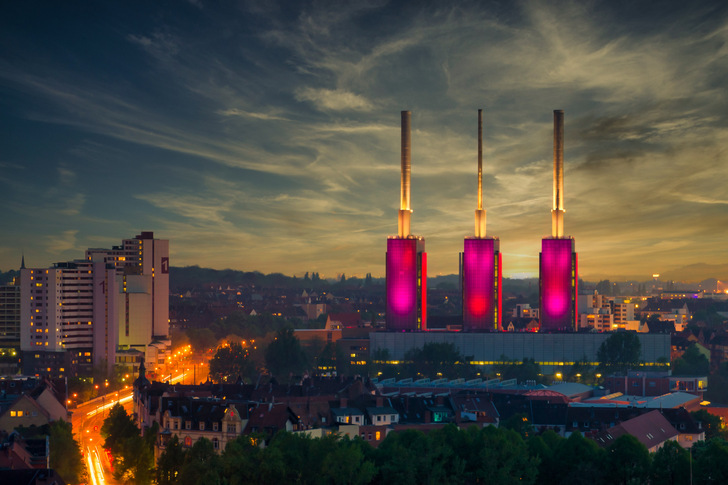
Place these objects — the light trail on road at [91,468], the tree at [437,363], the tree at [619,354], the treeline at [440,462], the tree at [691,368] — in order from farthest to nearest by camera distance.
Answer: the tree at [619,354] < the tree at [437,363] < the tree at [691,368] < the light trail on road at [91,468] < the treeline at [440,462]

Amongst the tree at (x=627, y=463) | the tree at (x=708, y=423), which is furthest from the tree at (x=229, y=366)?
the tree at (x=627, y=463)

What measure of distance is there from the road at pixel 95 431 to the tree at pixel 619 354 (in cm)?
7126

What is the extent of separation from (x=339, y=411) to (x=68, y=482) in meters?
24.1

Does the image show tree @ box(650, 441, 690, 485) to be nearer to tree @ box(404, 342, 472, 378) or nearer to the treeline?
the treeline

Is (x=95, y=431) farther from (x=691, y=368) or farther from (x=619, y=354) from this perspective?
(x=691, y=368)

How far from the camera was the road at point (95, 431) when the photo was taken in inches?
3806

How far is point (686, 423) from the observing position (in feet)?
362

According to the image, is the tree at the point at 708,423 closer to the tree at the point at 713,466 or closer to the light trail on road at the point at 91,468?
the tree at the point at 713,466

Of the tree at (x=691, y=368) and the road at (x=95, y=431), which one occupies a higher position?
the tree at (x=691, y=368)

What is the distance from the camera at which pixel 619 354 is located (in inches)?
7795

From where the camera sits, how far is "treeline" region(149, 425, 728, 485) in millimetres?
76938

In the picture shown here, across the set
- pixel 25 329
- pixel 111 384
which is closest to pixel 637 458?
pixel 111 384

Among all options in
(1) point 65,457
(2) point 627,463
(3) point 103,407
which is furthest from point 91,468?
(3) point 103,407

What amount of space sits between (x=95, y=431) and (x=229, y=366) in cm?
5520
